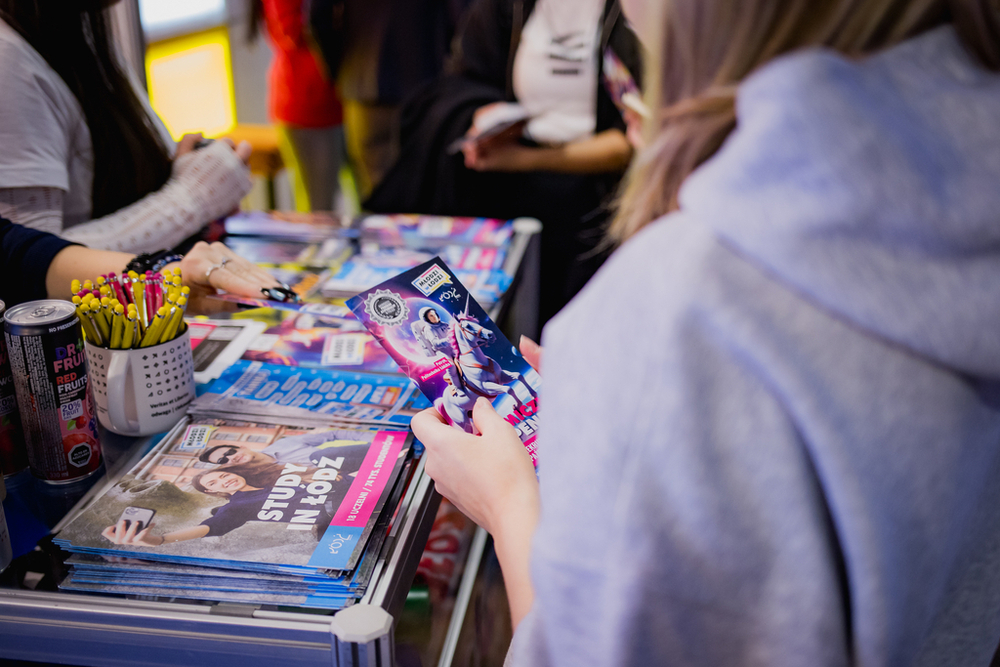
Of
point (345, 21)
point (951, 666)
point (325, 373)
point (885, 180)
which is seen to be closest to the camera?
point (885, 180)

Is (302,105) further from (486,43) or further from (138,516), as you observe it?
(138,516)

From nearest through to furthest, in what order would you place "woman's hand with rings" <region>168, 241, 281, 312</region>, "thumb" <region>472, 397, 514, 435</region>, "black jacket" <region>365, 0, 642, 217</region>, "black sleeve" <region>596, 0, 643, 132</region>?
1. "thumb" <region>472, 397, 514, 435</region>
2. "woman's hand with rings" <region>168, 241, 281, 312</region>
3. "black sleeve" <region>596, 0, 643, 132</region>
4. "black jacket" <region>365, 0, 642, 217</region>

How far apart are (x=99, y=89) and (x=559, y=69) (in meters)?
1.13

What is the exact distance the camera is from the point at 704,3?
1.56 feet

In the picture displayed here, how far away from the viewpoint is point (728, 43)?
1.59ft

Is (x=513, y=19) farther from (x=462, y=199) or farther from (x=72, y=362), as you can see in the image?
(x=72, y=362)

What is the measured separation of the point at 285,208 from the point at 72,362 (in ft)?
13.2

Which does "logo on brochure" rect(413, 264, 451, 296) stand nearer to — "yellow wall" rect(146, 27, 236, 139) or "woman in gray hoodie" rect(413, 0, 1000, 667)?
"woman in gray hoodie" rect(413, 0, 1000, 667)

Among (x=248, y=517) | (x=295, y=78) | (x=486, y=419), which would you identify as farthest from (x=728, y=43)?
(x=295, y=78)

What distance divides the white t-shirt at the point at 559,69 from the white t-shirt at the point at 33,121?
3.56ft

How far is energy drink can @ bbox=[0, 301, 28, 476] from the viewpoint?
80cm

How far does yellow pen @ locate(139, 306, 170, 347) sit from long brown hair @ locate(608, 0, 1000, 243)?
63cm

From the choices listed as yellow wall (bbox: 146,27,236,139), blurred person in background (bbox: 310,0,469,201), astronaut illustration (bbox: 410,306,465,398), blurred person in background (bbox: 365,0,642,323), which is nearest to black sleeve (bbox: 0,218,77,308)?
astronaut illustration (bbox: 410,306,465,398)

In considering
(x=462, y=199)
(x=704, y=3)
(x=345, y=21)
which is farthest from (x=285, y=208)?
(x=704, y=3)
